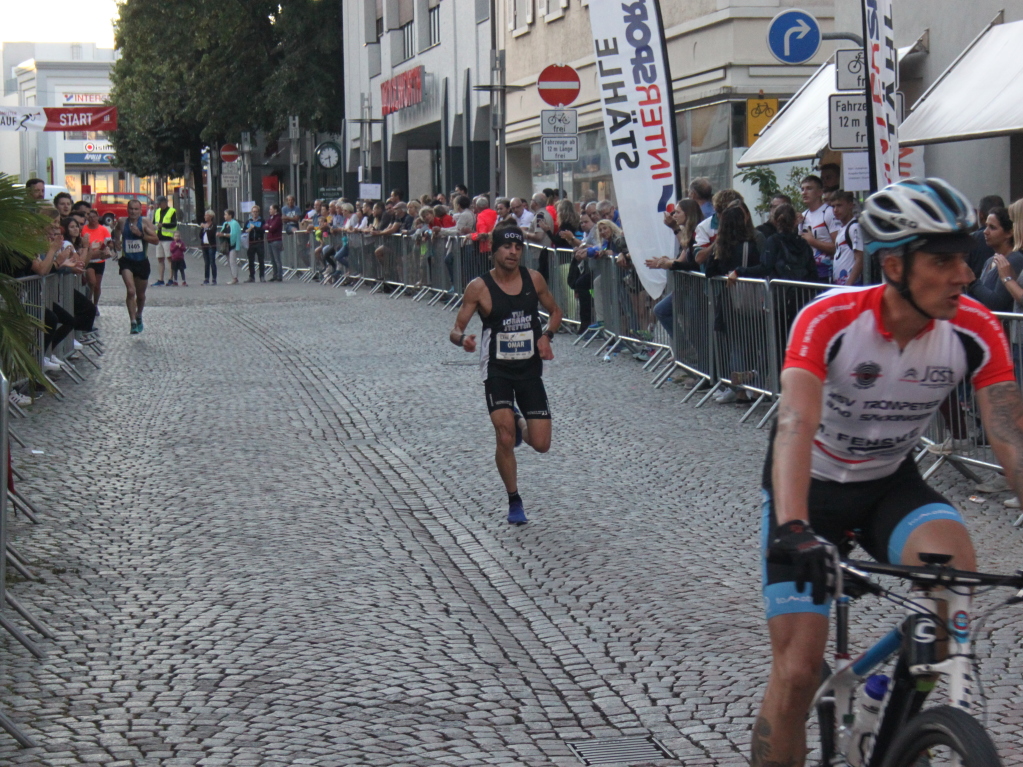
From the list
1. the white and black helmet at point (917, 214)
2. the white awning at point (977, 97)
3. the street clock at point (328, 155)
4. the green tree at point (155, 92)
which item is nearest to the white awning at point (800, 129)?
the white awning at point (977, 97)

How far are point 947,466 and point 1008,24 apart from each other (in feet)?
26.0

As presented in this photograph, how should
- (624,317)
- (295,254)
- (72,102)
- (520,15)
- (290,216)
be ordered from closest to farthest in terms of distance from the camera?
(624,317) < (520,15) < (295,254) < (290,216) < (72,102)

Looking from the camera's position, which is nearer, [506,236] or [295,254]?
[506,236]

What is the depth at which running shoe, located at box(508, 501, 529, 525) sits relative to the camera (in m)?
8.38

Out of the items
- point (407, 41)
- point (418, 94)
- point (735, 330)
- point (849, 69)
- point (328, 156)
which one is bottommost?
point (735, 330)

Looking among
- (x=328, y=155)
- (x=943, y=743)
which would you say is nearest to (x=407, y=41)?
(x=328, y=155)

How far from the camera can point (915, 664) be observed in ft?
10.8

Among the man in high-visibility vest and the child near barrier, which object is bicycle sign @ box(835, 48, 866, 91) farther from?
the child near barrier

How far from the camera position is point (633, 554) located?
24.8ft

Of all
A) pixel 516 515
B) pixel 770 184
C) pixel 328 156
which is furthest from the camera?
pixel 328 156

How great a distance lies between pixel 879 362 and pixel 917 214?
41 cm

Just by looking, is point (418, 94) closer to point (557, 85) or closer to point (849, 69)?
point (557, 85)

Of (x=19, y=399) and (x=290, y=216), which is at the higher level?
(x=290, y=216)

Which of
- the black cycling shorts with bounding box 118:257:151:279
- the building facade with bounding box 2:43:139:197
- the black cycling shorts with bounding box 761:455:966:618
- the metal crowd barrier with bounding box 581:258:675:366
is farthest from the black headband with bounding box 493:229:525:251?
the building facade with bounding box 2:43:139:197
